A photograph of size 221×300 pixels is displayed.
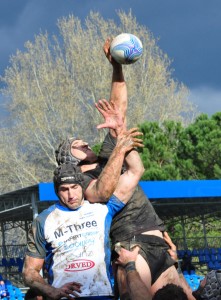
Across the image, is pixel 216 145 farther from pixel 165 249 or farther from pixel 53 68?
pixel 165 249

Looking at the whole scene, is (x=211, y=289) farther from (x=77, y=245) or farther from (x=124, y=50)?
(x=124, y=50)

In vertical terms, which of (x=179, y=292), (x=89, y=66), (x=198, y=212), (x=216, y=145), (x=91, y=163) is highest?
(x=89, y=66)

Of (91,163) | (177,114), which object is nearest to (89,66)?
(177,114)

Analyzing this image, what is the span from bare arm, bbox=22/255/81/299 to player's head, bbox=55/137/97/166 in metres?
0.82

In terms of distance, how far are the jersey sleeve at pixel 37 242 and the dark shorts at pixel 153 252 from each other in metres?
0.64

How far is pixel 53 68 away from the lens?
178ft

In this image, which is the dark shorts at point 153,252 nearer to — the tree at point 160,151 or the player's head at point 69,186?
the player's head at point 69,186

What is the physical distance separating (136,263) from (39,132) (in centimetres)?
4797

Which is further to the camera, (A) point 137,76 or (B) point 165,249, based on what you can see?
(A) point 137,76

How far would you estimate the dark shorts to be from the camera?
583 centimetres

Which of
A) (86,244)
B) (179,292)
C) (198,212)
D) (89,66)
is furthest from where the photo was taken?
(89,66)

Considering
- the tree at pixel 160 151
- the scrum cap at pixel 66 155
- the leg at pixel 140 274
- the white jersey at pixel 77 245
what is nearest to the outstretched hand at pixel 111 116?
the scrum cap at pixel 66 155

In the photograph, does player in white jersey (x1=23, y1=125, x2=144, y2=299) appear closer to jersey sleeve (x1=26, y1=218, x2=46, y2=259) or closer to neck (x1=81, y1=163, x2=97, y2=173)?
jersey sleeve (x1=26, y1=218, x2=46, y2=259)

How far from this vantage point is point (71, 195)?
5.50 metres
